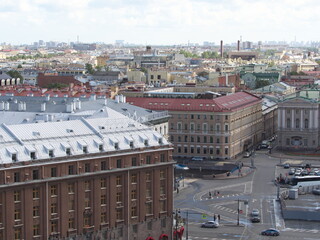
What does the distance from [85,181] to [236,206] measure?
23356 millimetres

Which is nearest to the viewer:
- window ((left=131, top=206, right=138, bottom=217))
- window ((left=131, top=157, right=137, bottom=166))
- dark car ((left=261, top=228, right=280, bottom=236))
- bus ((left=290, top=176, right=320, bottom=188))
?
window ((left=131, top=206, right=138, bottom=217))

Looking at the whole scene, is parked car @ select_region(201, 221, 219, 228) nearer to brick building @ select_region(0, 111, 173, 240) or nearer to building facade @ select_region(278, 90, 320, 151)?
brick building @ select_region(0, 111, 173, 240)

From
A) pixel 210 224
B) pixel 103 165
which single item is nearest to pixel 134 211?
pixel 103 165

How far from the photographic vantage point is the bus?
90.4 meters

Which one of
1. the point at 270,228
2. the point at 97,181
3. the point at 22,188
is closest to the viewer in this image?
the point at 22,188

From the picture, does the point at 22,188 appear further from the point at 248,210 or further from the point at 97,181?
the point at 248,210

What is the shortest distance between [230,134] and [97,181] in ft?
166

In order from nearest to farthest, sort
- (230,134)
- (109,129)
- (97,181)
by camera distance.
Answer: (97,181) → (109,129) → (230,134)

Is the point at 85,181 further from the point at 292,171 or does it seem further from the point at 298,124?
the point at 298,124

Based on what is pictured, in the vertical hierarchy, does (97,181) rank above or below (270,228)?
above

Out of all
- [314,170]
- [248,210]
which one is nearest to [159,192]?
[248,210]

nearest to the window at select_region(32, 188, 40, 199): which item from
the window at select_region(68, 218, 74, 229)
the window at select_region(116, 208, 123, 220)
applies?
the window at select_region(68, 218, 74, 229)

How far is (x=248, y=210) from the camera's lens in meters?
79.1

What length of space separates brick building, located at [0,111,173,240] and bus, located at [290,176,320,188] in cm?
2749
